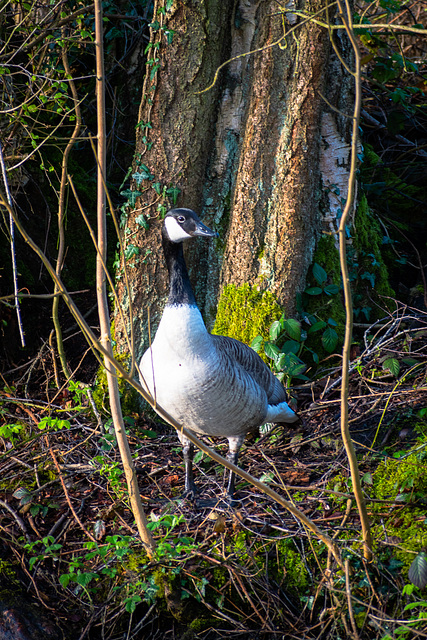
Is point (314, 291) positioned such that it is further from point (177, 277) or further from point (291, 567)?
point (291, 567)

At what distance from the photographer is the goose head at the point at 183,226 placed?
396 centimetres

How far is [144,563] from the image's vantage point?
3.32 meters

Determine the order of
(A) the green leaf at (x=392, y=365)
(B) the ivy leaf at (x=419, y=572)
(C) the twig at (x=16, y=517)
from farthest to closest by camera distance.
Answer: (A) the green leaf at (x=392, y=365) < (C) the twig at (x=16, y=517) < (B) the ivy leaf at (x=419, y=572)

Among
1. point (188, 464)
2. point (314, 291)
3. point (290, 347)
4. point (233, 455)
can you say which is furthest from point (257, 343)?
point (188, 464)

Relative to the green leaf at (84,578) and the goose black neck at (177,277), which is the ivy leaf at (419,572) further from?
the goose black neck at (177,277)

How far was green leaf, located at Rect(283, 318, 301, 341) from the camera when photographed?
4.79 m

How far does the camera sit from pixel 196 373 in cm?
360

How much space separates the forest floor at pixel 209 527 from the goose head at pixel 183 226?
149cm

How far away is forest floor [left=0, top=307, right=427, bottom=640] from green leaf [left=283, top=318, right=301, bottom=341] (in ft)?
1.55

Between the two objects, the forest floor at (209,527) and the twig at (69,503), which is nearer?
the forest floor at (209,527)

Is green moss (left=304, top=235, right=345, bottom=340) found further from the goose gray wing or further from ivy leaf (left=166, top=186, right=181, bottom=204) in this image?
ivy leaf (left=166, top=186, right=181, bottom=204)

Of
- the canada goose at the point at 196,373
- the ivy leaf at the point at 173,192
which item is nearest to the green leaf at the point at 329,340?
the canada goose at the point at 196,373

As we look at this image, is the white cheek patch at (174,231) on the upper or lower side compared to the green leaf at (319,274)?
upper

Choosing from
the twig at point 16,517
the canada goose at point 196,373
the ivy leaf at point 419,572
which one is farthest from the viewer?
the twig at point 16,517
